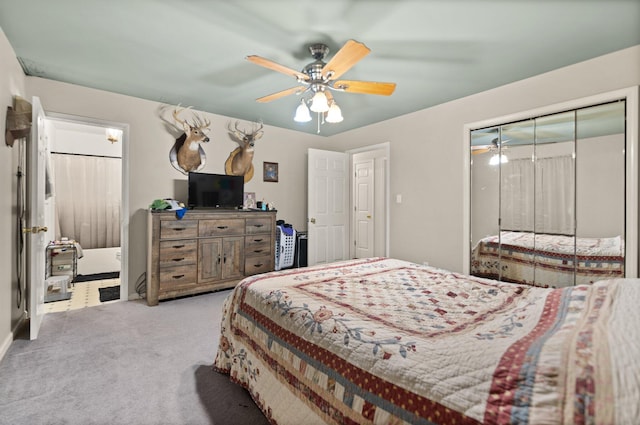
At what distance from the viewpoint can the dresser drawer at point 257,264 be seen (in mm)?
4188

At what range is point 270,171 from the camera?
500 cm

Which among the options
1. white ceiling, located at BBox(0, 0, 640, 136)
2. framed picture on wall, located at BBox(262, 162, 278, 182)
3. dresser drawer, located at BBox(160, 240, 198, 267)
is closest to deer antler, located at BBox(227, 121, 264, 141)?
framed picture on wall, located at BBox(262, 162, 278, 182)

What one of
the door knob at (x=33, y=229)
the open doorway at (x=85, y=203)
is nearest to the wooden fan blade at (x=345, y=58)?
the door knob at (x=33, y=229)

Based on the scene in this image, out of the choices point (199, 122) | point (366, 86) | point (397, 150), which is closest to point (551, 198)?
point (397, 150)

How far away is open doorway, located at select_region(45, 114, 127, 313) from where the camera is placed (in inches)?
184

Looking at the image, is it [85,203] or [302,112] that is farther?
[85,203]

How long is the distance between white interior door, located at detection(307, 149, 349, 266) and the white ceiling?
191 cm

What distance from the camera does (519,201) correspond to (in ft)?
10.9

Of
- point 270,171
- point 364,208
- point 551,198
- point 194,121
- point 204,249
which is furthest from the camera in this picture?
point 364,208

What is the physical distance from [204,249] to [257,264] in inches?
30.3

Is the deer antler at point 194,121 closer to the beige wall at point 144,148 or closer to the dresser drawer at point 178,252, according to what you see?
the beige wall at point 144,148

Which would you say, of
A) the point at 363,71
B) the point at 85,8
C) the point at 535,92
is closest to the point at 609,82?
the point at 535,92

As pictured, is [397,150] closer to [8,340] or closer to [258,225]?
[258,225]

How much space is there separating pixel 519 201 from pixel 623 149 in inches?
36.1
